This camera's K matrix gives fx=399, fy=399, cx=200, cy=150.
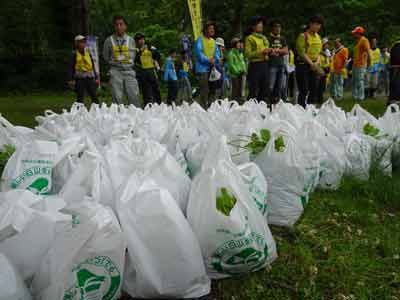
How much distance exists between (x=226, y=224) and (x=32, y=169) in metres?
0.95

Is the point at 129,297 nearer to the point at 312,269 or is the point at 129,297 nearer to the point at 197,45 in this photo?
the point at 312,269

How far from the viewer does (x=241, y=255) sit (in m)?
1.40

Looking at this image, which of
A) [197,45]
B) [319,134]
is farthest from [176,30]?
[319,134]

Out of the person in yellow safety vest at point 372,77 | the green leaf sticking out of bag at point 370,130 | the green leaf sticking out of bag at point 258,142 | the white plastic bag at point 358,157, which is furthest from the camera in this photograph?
the person in yellow safety vest at point 372,77

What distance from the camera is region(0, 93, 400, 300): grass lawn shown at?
147cm

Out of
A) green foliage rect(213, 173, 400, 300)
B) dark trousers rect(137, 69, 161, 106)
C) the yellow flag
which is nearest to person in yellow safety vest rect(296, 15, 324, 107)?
dark trousers rect(137, 69, 161, 106)

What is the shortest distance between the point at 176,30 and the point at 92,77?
1476 cm

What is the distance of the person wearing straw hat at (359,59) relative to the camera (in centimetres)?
845

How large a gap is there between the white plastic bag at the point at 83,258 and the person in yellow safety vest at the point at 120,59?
4.61 metres

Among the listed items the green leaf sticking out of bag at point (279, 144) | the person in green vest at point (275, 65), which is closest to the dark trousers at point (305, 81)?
the person in green vest at point (275, 65)

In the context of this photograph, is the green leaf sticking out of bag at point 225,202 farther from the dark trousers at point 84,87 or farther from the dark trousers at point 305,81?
the dark trousers at point 84,87

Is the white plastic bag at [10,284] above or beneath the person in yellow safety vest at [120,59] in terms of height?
beneath

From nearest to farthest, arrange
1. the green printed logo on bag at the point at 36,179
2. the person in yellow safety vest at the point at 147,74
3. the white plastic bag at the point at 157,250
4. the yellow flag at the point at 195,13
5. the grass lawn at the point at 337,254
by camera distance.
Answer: the white plastic bag at the point at 157,250, the grass lawn at the point at 337,254, the green printed logo on bag at the point at 36,179, the person in yellow safety vest at the point at 147,74, the yellow flag at the point at 195,13

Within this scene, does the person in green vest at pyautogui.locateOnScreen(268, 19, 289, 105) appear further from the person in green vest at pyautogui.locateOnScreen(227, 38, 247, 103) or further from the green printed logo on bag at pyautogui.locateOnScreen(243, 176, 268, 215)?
the green printed logo on bag at pyautogui.locateOnScreen(243, 176, 268, 215)
